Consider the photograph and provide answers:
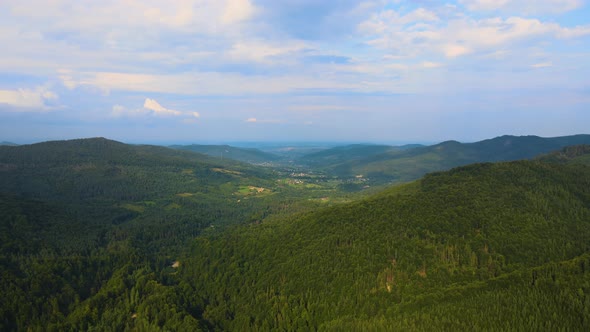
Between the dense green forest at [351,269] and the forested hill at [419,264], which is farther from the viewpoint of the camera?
the dense green forest at [351,269]

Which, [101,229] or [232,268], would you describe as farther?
[101,229]

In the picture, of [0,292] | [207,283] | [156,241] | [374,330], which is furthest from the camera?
[156,241]

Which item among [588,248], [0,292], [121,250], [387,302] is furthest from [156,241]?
[588,248]

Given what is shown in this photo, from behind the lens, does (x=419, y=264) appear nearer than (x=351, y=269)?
Yes

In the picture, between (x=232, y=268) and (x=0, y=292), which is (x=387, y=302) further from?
(x=0, y=292)

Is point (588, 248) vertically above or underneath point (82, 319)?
above
